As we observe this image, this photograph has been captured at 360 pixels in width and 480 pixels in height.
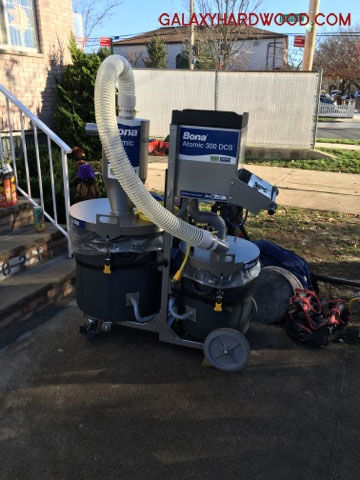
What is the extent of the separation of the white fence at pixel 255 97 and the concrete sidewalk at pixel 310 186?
1907 mm

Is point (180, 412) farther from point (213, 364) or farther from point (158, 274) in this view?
point (158, 274)

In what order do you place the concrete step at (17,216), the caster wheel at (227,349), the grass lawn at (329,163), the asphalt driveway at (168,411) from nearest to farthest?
the asphalt driveway at (168,411), the caster wheel at (227,349), the concrete step at (17,216), the grass lawn at (329,163)

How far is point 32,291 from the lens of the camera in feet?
11.7

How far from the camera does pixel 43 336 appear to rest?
329cm

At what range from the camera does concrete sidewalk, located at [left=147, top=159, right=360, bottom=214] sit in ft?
24.1

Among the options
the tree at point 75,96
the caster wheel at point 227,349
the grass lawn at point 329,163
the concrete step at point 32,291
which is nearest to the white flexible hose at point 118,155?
the caster wheel at point 227,349

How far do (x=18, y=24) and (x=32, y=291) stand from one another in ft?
15.9

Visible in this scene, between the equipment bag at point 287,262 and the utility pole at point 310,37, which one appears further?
the utility pole at point 310,37

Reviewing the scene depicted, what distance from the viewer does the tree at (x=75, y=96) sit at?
7344 millimetres

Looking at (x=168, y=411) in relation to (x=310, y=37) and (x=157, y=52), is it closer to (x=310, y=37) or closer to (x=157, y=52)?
(x=310, y=37)

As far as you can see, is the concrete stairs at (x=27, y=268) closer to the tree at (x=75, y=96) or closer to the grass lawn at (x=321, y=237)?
the grass lawn at (x=321, y=237)

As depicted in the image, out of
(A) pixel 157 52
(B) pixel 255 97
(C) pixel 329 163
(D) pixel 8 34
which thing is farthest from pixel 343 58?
(D) pixel 8 34

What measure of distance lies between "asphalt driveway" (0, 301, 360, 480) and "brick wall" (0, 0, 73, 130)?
14.0ft

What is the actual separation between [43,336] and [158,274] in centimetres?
111
